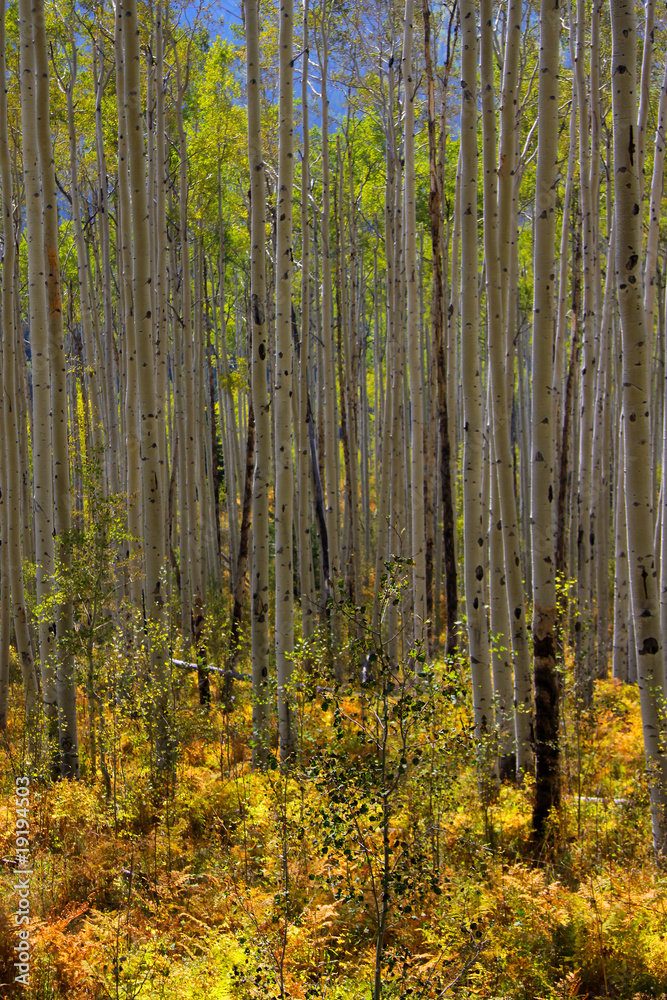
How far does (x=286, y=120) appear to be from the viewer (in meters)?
5.38

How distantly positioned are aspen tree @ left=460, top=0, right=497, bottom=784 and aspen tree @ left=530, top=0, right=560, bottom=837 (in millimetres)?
533

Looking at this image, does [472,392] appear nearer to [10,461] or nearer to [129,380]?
[129,380]

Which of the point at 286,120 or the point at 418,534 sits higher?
the point at 286,120

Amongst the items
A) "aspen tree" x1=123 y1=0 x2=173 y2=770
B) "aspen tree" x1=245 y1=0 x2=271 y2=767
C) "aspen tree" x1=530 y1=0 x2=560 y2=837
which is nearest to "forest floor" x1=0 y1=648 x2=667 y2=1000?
"aspen tree" x1=123 y1=0 x2=173 y2=770

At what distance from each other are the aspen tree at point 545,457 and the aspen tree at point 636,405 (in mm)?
496

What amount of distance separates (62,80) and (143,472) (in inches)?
293

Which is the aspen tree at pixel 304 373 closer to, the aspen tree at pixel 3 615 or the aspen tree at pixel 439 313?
the aspen tree at pixel 439 313

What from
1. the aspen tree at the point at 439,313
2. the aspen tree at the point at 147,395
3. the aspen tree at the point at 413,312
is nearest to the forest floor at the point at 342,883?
the aspen tree at the point at 147,395

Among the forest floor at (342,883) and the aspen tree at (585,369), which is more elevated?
the aspen tree at (585,369)

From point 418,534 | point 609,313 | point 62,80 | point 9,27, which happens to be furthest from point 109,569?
point 9,27

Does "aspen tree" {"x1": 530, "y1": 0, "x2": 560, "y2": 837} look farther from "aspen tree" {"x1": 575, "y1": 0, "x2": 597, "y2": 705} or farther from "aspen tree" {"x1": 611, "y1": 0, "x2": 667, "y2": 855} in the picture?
"aspen tree" {"x1": 575, "y1": 0, "x2": 597, "y2": 705}

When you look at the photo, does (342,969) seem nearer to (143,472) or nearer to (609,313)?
(143,472)

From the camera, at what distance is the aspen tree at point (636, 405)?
3.72 m

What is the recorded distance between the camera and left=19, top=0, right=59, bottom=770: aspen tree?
5.59 m
